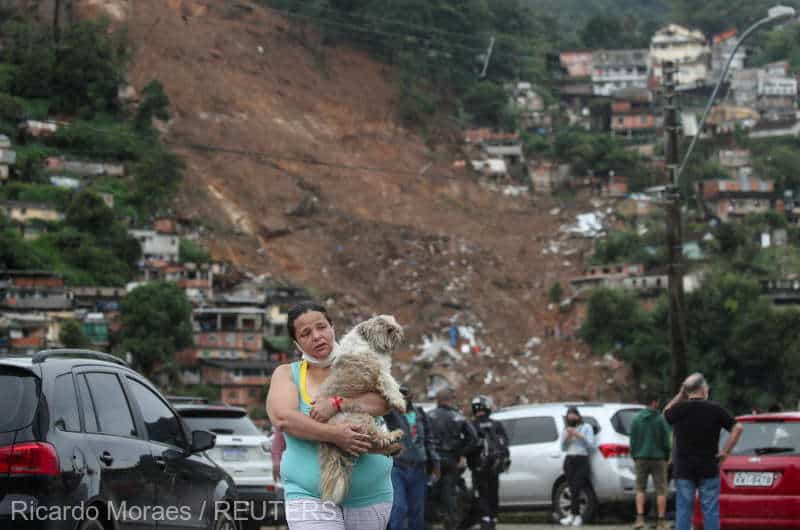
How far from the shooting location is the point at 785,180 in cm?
9888

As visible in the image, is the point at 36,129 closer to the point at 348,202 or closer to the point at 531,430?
the point at 348,202

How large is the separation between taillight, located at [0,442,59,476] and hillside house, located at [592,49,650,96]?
12237 centimetres

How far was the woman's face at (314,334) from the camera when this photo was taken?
24.4ft

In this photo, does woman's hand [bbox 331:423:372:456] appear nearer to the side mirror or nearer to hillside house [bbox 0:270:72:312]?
the side mirror

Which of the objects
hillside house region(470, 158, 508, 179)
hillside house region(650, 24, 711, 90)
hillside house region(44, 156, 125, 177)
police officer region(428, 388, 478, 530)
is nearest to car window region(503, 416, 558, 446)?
police officer region(428, 388, 478, 530)

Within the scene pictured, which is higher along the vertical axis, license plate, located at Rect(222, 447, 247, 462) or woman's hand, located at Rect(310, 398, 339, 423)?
woman's hand, located at Rect(310, 398, 339, 423)

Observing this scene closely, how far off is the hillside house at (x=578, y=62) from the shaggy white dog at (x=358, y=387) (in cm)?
12207

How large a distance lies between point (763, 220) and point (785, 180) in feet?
33.4

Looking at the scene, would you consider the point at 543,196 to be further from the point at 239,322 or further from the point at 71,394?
the point at 71,394

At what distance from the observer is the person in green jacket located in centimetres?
1722

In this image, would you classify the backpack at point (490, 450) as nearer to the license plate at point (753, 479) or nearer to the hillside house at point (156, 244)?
the license plate at point (753, 479)

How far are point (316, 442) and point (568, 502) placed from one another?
1236cm

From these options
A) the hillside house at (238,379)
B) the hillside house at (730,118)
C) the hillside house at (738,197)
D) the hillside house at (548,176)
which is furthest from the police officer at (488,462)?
the hillside house at (730,118)

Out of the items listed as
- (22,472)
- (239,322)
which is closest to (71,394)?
(22,472)
